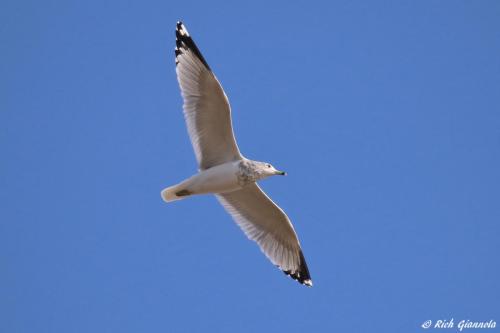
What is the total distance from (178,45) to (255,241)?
2.55 m

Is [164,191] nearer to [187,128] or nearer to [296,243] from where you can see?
[187,128]

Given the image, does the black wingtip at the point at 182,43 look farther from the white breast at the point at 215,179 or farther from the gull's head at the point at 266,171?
the gull's head at the point at 266,171

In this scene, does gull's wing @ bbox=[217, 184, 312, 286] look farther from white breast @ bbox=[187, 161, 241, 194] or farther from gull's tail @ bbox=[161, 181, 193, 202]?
gull's tail @ bbox=[161, 181, 193, 202]

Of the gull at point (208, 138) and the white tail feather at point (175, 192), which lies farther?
the white tail feather at point (175, 192)

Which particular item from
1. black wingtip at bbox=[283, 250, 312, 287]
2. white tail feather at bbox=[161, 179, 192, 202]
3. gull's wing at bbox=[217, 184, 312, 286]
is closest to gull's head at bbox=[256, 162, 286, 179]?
gull's wing at bbox=[217, 184, 312, 286]

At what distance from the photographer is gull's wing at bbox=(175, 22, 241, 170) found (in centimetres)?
862

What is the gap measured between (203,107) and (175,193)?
1.03 meters

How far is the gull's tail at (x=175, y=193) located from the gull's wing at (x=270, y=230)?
75 centimetres

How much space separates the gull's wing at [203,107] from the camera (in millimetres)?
8625

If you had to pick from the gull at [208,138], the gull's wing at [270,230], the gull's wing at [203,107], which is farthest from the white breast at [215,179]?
the gull's wing at [270,230]

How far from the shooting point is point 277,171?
28.9 ft

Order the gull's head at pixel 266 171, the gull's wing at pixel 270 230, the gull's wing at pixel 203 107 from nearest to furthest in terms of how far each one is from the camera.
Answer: the gull's wing at pixel 203 107
the gull's head at pixel 266 171
the gull's wing at pixel 270 230

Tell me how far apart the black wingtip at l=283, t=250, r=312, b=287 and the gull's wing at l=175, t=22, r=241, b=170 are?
1.73 metres

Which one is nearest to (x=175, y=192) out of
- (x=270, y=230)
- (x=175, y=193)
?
(x=175, y=193)
